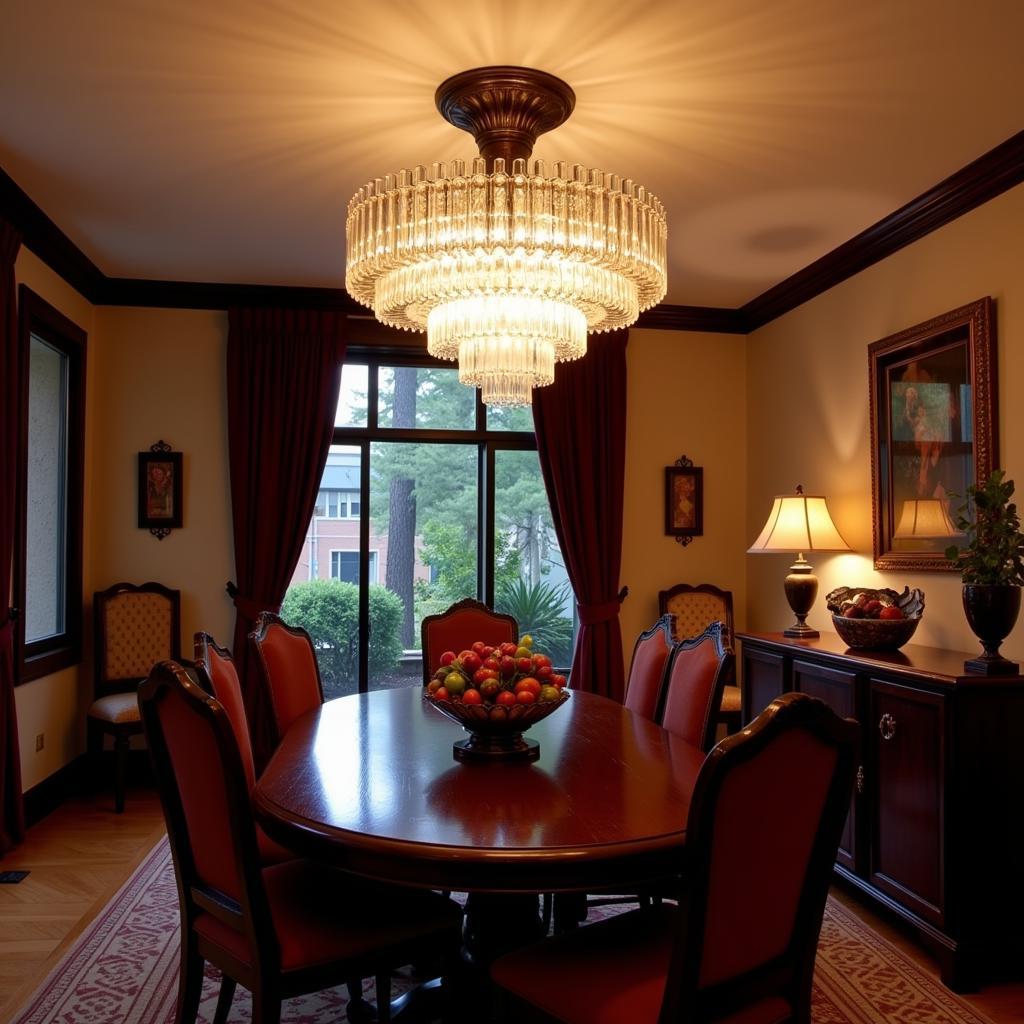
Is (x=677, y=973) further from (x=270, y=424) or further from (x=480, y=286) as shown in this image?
(x=270, y=424)

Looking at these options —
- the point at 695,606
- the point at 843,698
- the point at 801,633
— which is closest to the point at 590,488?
the point at 695,606

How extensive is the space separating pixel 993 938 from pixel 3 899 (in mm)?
3340

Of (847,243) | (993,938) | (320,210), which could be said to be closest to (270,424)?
(320,210)

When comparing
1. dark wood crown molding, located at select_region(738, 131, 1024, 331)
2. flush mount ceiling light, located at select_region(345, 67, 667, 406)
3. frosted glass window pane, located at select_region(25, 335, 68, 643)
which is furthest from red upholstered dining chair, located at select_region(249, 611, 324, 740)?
dark wood crown molding, located at select_region(738, 131, 1024, 331)

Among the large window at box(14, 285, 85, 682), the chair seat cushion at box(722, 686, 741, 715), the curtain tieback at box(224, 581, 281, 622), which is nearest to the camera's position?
the large window at box(14, 285, 85, 682)

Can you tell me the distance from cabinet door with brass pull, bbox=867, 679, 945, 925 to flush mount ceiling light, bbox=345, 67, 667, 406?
5.21 ft

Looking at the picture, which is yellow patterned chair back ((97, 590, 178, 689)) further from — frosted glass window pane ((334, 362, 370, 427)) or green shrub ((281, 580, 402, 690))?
frosted glass window pane ((334, 362, 370, 427))

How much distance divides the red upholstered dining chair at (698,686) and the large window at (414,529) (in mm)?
2441

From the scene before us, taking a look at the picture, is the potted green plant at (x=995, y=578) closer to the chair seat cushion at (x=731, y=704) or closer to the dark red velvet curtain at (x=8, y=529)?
the chair seat cushion at (x=731, y=704)

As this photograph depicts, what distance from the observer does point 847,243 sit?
430cm

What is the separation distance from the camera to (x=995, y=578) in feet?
9.39

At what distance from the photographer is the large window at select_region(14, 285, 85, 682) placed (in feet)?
13.6

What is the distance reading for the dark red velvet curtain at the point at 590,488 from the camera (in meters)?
5.25

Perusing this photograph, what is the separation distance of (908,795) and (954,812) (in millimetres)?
229
